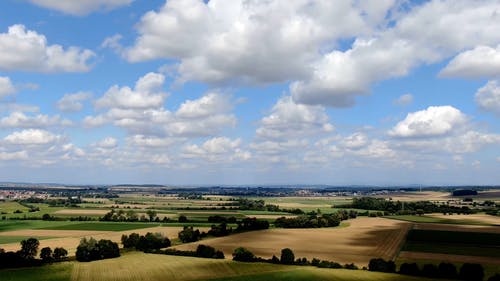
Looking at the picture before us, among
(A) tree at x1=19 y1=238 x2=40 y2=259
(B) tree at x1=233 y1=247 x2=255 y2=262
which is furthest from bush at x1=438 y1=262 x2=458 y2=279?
(A) tree at x1=19 y1=238 x2=40 y2=259

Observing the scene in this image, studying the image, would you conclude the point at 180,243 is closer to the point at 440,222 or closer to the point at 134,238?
the point at 134,238

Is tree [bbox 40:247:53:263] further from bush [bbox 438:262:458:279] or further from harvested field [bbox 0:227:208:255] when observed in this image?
bush [bbox 438:262:458:279]

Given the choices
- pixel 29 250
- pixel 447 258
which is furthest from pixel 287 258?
pixel 29 250

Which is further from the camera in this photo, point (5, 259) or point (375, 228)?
point (375, 228)

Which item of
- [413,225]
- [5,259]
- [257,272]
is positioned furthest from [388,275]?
[413,225]

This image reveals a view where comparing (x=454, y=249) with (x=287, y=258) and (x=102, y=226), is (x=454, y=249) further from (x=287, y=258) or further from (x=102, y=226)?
(x=102, y=226)

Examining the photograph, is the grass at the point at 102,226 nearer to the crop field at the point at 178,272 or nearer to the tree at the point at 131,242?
the tree at the point at 131,242
